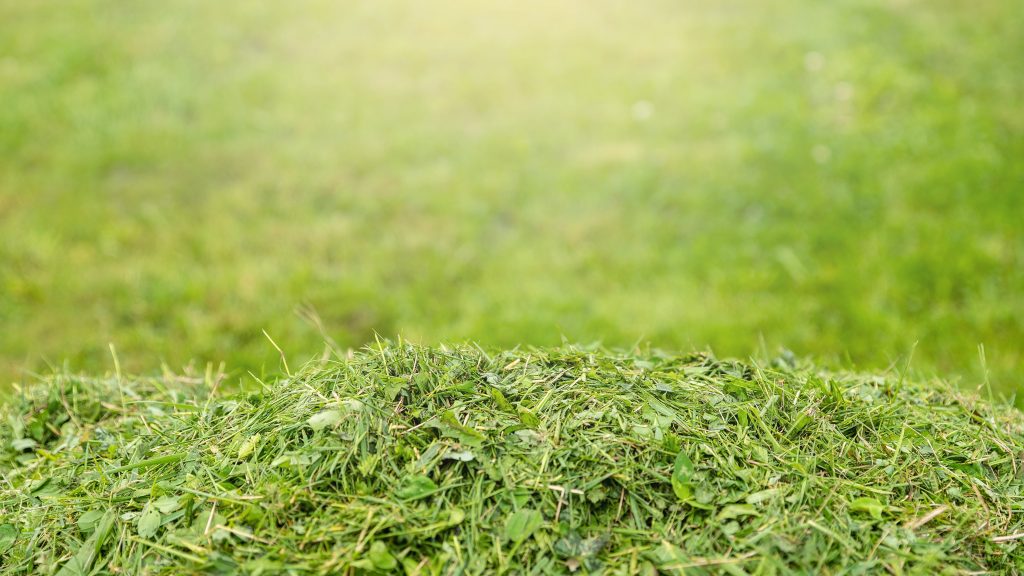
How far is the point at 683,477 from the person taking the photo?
1834mm

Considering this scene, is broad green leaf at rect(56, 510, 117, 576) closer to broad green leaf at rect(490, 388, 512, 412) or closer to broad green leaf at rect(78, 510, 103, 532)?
broad green leaf at rect(78, 510, 103, 532)

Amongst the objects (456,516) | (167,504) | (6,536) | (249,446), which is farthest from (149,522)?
(456,516)

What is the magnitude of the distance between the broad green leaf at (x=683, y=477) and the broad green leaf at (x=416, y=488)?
0.57m

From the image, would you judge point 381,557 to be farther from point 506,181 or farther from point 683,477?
point 506,181

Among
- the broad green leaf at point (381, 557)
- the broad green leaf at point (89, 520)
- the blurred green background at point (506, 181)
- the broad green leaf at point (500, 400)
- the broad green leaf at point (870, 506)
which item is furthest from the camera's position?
the blurred green background at point (506, 181)

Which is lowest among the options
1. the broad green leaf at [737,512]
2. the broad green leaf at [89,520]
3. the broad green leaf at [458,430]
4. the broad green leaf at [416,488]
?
the broad green leaf at [737,512]

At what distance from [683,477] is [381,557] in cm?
72

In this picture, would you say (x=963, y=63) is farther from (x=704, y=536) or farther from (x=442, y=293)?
(x=704, y=536)

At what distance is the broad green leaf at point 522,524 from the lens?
172 centimetres

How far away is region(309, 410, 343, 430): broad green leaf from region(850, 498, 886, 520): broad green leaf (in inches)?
49.1

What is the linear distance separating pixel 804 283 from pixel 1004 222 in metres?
1.76

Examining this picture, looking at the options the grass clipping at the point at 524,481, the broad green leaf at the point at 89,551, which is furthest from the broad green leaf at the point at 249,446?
the broad green leaf at the point at 89,551

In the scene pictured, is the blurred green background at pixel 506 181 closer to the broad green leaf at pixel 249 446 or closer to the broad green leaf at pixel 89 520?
the broad green leaf at pixel 249 446

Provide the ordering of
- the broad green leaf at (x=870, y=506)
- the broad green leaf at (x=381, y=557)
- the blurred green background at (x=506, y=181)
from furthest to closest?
the blurred green background at (x=506, y=181) → the broad green leaf at (x=870, y=506) → the broad green leaf at (x=381, y=557)
